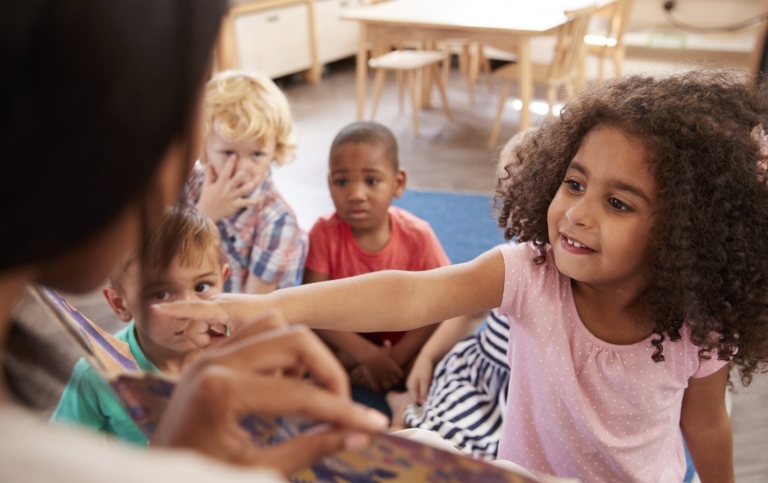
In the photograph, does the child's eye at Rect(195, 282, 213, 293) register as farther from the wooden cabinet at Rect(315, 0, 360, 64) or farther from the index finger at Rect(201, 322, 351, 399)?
the wooden cabinet at Rect(315, 0, 360, 64)

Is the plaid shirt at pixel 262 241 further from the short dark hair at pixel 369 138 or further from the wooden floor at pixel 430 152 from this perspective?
the wooden floor at pixel 430 152

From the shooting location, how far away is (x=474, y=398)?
174cm

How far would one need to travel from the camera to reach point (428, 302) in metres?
1.07

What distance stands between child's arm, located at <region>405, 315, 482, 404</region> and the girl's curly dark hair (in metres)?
0.86

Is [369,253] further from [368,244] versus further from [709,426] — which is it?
[709,426]

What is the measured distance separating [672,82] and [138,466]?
1.00 m

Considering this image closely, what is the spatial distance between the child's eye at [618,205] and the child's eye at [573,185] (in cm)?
6

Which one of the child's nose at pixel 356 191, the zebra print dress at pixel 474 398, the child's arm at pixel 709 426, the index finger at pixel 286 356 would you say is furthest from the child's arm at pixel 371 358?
the index finger at pixel 286 356

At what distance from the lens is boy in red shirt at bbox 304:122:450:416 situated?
200 cm

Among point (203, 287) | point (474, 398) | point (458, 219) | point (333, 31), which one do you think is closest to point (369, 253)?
point (474, 398)

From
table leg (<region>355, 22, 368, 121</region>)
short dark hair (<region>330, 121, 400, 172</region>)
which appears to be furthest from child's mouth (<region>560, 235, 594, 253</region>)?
table leg (<region>355, 22, 368, 121</region>)

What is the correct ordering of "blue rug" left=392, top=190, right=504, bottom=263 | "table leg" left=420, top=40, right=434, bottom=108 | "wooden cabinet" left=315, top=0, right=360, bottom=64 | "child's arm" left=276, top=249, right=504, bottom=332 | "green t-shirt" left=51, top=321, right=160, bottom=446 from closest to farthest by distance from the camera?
"green t-shirt" left=51, top=321, right=160, bottom=446
"child's arm" left=276, top=249, right=504, bottom=332
"blue rug" left=392, top=190, right=504, bottom=263
"table leg" left=420, top=40, right=434, bottom=108
"wooden cabinet" left=315, top=0, right=360, bottom=64

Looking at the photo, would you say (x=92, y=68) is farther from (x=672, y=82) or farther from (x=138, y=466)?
(x=672, y=82)

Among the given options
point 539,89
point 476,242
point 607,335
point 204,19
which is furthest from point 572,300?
point 539,89
